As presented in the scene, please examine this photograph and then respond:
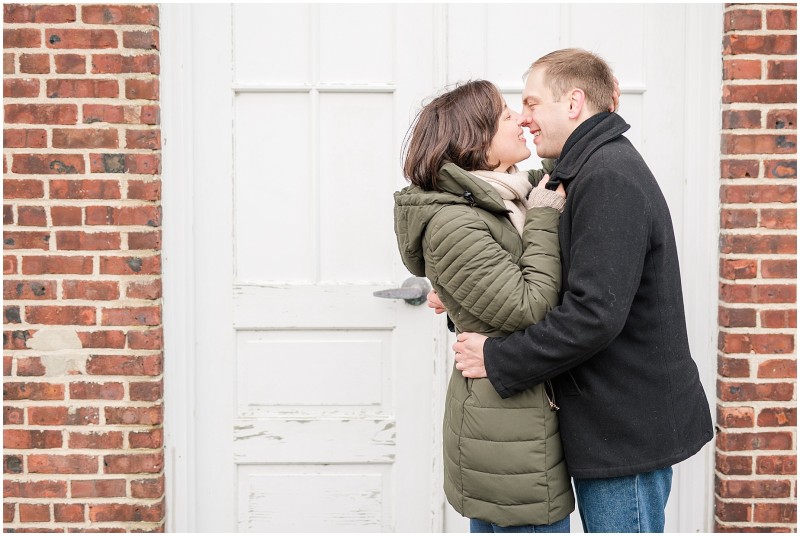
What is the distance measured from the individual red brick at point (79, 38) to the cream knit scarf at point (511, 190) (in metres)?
1.43

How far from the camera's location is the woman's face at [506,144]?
196 centimetres

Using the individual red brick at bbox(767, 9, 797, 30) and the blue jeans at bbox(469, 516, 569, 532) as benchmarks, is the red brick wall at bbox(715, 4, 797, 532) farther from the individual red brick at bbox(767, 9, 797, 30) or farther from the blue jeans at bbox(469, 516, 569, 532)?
the blue jeans at bbox(469, 516, 569, 532)

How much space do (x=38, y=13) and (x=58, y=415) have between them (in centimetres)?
134

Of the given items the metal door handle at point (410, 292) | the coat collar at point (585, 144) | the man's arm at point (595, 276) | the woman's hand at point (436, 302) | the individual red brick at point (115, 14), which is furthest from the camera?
the metal door handle at point (410, 292)

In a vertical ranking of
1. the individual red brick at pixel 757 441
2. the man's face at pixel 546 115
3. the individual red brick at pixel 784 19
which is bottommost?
the individual red brick at pixel 757 441

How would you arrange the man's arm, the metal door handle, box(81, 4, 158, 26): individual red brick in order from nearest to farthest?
the man's arm < box(81, 4, 158, 26): individual red brick < the metal door handle

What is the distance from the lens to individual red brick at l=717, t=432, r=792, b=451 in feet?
8.93

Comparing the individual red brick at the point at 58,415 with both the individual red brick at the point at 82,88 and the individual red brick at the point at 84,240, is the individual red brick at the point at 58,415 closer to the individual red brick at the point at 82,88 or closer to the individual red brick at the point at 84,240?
the individual red brick at the point at 84,240

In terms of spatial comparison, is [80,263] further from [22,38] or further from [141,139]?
[22,38]

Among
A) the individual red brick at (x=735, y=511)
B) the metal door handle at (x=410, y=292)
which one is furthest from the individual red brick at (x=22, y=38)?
the individual red brick at (x=735, y=511)

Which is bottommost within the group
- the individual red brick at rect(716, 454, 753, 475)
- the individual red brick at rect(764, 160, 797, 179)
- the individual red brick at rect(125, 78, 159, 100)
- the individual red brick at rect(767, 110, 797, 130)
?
the individual red brick at rect(716, 454, 753, 475)

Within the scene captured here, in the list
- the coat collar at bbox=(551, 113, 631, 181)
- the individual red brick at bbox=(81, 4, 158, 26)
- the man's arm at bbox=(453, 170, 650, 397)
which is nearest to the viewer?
the man's arm at bbox=(453, 170, 650, 397)

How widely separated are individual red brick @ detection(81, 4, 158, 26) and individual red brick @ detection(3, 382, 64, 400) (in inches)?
48.2

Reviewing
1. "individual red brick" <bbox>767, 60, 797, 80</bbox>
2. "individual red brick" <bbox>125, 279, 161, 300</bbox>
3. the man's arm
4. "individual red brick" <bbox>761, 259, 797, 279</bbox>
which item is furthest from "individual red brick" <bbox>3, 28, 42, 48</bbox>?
"individual red brick" <bbox>761, 259, 797, 279</bbox>
